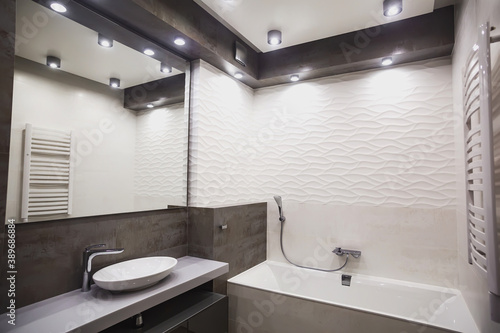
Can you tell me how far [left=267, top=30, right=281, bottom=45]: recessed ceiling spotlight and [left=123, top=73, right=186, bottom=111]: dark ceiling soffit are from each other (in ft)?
2.84

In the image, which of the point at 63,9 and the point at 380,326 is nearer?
the point at 63,9

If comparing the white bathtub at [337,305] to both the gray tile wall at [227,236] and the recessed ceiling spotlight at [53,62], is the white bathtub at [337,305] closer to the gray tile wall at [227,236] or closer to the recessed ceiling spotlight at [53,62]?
the gray tile wall at [227,236]

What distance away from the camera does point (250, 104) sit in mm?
3248

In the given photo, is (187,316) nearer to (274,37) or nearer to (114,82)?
(114,82)

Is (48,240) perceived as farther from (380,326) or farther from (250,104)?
(250,104)

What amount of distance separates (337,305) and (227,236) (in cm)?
104

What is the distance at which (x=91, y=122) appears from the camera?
5.94 ft

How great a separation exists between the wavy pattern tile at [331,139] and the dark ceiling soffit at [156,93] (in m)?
0.17

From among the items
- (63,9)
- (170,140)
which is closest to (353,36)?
(170,140)

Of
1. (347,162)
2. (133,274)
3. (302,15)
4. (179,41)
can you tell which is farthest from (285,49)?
(133,274)

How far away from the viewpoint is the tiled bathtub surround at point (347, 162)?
238 cm

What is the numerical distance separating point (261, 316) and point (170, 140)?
167 centimetres

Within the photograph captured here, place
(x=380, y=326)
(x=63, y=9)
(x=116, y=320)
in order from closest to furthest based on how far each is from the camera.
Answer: (x=116, y=320), (x=63, y=9), (x=380, y=326)

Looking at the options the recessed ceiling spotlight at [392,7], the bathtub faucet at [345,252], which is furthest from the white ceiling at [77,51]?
the bathtub faucet at [345,252]
